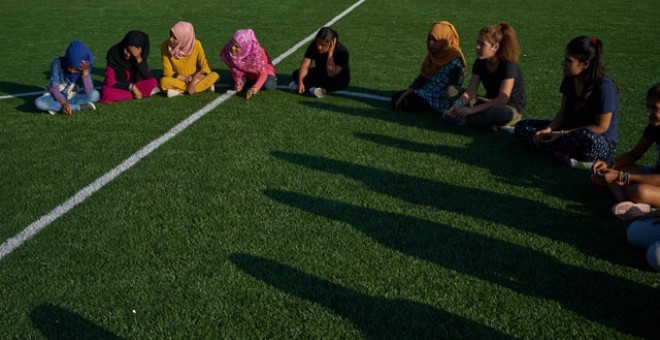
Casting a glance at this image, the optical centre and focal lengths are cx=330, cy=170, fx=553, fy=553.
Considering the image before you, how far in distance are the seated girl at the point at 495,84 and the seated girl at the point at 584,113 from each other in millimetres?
657

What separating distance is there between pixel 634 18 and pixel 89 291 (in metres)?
12.3

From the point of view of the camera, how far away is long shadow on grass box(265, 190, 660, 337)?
10.4 feet

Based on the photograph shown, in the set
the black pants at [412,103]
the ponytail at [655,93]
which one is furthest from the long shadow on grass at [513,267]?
the black pants at [412,103]

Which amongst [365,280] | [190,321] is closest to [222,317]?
[190,321]

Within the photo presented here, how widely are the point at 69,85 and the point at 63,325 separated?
14.9 feet

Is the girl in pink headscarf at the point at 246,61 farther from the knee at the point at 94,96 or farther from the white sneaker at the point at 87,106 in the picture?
the white sneaker at the point at 87,106

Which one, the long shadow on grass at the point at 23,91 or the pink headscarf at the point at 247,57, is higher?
the pink headscarf at the point at 247,57

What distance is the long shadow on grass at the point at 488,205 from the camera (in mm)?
3891

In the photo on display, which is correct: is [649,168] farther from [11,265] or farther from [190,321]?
[11,265]

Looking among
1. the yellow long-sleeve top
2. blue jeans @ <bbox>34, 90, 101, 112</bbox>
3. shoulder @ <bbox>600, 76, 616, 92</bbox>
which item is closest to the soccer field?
blue jeans @ <bbox>34, 90, 101, 112</bbox>

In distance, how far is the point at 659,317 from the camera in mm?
3107

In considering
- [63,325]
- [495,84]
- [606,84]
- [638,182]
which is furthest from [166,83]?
[638,182]

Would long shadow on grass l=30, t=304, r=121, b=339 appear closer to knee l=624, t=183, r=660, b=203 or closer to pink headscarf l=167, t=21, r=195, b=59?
knee l=624, t=183, r=660, b=203

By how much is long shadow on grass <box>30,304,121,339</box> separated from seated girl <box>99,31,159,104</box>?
4280 mm
